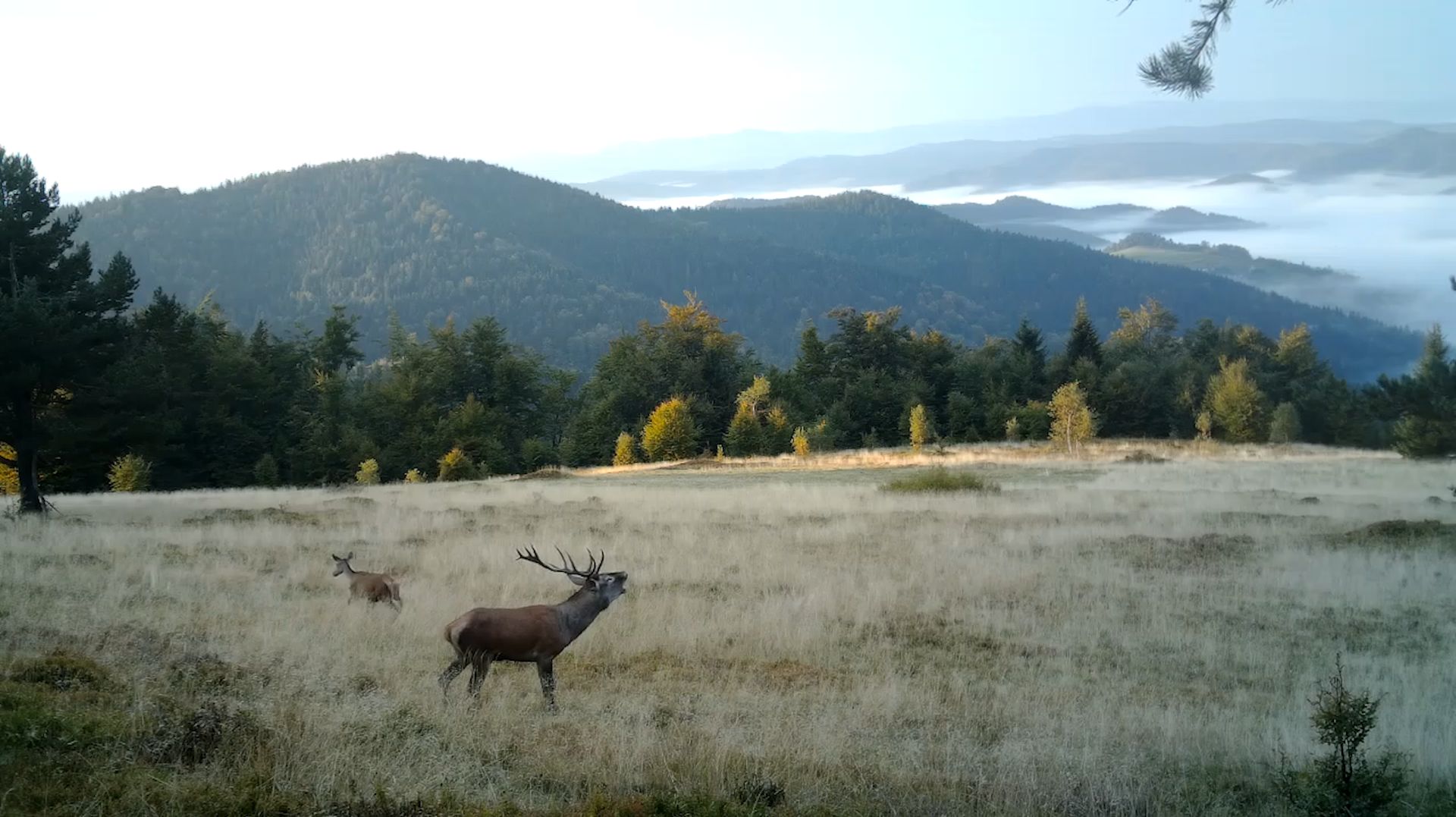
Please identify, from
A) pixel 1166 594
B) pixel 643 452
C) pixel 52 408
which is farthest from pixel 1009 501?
pixel 643 452

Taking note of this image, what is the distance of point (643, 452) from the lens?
61719 mm

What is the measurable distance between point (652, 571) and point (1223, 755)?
930 centimetres

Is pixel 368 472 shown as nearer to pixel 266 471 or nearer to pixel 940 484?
pixel 266 471

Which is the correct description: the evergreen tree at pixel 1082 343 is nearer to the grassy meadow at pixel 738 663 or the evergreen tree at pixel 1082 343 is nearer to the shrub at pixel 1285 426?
the shrub at pixel 1285 426

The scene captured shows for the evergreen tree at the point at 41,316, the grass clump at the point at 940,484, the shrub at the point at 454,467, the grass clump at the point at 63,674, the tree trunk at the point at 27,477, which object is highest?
the evergreen tree at the point at 41,316

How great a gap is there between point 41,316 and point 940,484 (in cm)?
2256

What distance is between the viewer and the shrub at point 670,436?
57500 millimetres

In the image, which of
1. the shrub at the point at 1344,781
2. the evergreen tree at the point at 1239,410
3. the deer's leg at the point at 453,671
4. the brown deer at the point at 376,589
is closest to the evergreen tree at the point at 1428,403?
the evergreen tree at the point at 1239,410

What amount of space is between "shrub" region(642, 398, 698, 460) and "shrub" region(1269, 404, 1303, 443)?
1392 inches

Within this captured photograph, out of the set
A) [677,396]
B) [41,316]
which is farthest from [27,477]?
[677,396]

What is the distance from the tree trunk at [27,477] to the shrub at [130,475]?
21325 millimetres

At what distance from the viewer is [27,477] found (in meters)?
21.8

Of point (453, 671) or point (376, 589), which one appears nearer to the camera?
point (453, 671)

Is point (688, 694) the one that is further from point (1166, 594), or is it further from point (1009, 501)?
point (1009, 501)
